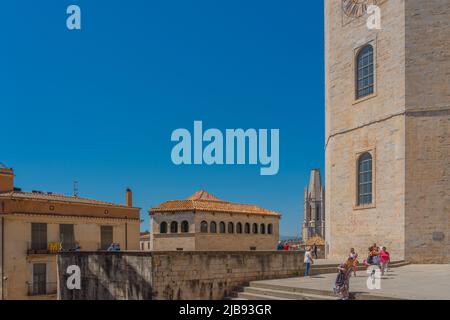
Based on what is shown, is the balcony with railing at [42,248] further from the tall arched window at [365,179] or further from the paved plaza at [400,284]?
the tall arched window at [365,179]

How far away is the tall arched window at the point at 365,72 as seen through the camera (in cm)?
2478

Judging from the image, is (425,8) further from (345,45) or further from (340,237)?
(340,237)

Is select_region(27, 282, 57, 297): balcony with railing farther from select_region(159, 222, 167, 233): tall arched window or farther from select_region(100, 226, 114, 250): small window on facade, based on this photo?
select_region(159, 222, 167, 233): tall arched window

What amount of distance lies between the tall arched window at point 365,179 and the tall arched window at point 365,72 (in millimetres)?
3772

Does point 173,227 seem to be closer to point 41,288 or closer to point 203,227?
point 203,227

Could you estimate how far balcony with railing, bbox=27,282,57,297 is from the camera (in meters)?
26.7

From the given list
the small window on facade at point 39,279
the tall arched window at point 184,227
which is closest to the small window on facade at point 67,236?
the small window on facade at point 39,279

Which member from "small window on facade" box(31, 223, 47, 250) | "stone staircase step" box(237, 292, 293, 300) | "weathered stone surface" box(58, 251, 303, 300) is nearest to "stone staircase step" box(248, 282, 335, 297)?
"stone staircase step" box(237, 292, 293, 300)

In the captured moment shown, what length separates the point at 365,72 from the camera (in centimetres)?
2523

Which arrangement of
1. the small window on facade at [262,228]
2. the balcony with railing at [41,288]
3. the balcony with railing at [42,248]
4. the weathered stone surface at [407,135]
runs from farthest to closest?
the small window on facade at [262,228], the balcony with railing at [42,248], the balcony with railing at [41,288], the weathered stone surface at [407,135]

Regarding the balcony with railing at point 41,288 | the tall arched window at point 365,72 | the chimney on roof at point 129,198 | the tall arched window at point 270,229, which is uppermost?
the tall arched window at point 365,72

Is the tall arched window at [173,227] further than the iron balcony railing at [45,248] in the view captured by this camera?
Yes

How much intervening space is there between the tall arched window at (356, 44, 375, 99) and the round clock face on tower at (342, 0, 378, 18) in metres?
2.23
